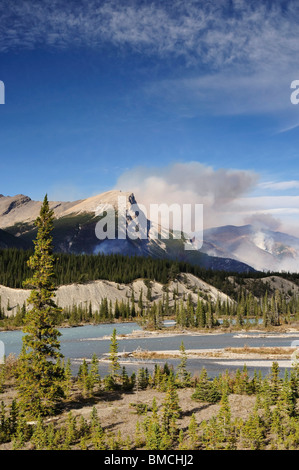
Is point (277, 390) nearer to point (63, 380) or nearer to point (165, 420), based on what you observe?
point (165, 420)

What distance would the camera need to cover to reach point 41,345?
105ft

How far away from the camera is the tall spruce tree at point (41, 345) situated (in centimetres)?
3014

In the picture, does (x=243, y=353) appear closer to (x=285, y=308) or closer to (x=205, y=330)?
(x=205, y=330)

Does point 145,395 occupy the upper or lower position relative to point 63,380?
lower

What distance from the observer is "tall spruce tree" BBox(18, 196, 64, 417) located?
1187 inches

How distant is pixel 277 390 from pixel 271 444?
10.4 metres

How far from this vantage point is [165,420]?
24.6 m

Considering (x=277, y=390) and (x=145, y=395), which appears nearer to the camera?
(x=277, y=390)

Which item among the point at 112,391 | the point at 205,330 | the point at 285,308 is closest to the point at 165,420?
the point at 112,391
